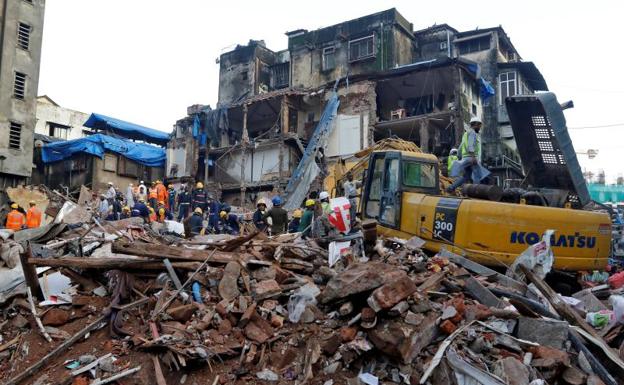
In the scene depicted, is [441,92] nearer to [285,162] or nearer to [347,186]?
[285,162]

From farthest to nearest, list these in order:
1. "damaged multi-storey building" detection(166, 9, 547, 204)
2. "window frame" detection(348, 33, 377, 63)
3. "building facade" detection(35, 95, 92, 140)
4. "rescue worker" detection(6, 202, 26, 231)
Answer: "building facade" detection(35, 95, 92, 140) < "window frame" detection(348, 33, 377, 63) < "damaged multi-storey building" detection(166, 9, 547, 204) < "rescue worker" detection(6, 202, 26, 231)

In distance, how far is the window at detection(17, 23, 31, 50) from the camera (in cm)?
2528

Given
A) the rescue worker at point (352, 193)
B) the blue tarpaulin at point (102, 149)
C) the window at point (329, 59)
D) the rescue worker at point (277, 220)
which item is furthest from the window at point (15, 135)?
the rescue worker at point (352, 193)

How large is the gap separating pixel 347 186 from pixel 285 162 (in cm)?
1444

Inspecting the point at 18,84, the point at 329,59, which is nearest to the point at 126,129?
the point at 18,84

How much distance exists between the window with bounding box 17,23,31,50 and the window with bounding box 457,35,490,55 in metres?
23.6

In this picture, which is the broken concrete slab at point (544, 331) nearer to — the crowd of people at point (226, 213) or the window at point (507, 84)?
the crowd of people at point (226, 213)

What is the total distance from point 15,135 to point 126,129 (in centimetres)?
773

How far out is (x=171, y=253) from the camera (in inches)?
228

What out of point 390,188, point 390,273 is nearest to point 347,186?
point 390,188

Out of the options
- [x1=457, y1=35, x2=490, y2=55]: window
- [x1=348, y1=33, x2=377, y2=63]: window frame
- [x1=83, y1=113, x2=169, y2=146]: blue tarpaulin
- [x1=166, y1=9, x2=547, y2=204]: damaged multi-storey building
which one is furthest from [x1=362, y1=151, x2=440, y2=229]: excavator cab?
[x1=83, y1=113, x2=169, y2=146]: blue tarpaulin

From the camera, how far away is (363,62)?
88.1 feet

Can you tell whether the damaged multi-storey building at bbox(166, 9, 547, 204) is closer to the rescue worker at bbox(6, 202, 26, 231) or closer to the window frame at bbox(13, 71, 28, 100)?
the window frame at bbox(13, 71, 28, 100)

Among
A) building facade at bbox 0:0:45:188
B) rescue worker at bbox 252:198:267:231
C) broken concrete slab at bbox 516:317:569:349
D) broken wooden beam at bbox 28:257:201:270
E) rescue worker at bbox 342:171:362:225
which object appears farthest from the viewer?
building facade at bbox 0:0:45:188
